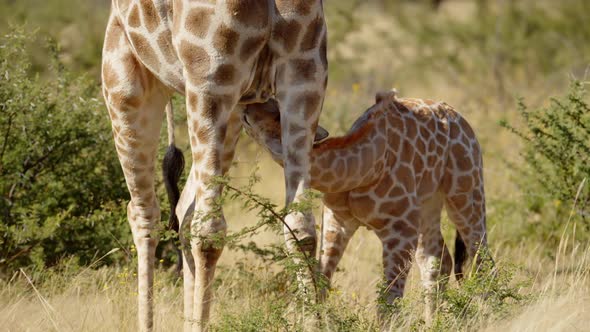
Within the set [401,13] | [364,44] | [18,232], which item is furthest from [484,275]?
[401,13]

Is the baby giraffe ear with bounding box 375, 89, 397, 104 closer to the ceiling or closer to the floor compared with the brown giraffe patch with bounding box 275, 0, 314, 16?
closer to the ceiling

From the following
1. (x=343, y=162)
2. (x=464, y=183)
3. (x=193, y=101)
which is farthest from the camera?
(x=464, y=183)

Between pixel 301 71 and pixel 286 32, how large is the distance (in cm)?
19

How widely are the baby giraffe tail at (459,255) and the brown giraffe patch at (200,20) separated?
3127mm

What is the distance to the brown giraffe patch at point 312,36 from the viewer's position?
377cm

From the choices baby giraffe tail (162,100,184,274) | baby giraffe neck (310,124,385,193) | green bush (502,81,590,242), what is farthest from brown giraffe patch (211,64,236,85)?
green bush (502,81,590,242)

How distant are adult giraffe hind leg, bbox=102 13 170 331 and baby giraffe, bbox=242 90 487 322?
531mm

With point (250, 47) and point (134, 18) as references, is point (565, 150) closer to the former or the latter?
point (250, 47)

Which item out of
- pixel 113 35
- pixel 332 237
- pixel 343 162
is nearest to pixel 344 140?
pixel 343 162

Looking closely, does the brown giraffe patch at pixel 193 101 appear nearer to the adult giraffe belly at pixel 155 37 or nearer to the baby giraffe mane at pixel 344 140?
the adult giraffe belly at pixel 155 37

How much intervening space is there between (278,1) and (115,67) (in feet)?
3.77

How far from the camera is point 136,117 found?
4.45 metres

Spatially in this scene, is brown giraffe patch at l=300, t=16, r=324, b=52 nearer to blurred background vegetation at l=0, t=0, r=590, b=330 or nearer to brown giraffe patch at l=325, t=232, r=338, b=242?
blurred background vegetation at l=0, t=0, r=590, b=330

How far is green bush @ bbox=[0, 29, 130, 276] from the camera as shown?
592cm
